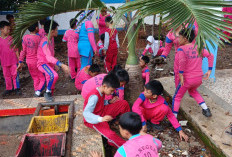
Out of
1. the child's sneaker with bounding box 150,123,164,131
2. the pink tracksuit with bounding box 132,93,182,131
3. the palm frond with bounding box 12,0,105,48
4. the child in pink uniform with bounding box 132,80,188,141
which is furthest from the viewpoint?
the child's sneaker with bounding box 150,123,164,131

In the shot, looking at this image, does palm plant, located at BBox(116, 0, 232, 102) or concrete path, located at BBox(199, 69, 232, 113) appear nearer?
palm plant, located at BBox(116, 0, 232, 102)

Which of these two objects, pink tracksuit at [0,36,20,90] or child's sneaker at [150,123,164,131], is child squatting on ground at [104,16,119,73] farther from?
child's sneaker at [150,123,164,131]

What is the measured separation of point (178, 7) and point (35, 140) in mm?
2271

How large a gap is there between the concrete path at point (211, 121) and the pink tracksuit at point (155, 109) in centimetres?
37

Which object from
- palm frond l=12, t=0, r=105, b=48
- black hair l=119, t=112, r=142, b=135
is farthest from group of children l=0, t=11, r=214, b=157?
palm frond l=12, t=0, r=105, b=48

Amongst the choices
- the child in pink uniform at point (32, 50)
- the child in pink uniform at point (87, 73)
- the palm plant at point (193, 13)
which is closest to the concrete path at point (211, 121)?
the palm plant at point (193, 13)

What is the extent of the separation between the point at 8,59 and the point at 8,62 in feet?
0.22

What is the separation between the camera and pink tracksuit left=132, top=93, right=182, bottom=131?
3.27 meters

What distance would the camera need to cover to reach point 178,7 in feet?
6.96

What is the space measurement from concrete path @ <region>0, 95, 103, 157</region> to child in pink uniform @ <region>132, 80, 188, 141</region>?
731 millimetres

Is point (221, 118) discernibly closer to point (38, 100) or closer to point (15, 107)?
point (38, 100)

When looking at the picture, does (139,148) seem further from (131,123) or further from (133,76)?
(133,76)

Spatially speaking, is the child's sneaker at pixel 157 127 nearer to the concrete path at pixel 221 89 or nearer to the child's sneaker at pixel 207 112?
the child's sneaker at pixel 207 112

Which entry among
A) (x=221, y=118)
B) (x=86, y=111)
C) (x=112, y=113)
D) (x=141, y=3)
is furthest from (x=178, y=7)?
(x=221, y=118)
